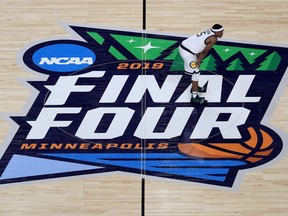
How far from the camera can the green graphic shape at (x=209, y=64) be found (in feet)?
33.8

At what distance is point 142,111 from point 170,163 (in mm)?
898

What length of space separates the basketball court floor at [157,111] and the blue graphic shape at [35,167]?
0.06ft

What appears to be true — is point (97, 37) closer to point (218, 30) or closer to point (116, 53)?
point (116, 53)

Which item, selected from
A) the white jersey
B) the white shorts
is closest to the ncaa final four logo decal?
the white shorts

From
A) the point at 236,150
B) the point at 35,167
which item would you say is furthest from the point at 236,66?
the point at 35,167

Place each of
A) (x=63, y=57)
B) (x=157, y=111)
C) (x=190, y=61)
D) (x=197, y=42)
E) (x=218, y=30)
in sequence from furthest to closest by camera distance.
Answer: (x=63, y=57)
(x=157, y=111)
(x=190, y=61)
(x=197, y=42)
(x=218, y=30)

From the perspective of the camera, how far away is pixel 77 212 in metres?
9.13

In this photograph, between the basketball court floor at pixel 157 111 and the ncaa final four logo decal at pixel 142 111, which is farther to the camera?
the ncaa final four logo decal at pixel 142 111

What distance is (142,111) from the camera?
994cm

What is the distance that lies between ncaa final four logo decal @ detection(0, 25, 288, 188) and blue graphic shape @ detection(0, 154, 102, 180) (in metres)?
0.01

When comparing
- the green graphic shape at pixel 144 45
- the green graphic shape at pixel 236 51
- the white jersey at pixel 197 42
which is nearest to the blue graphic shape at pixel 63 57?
the green graphic shape at pixel 144 45

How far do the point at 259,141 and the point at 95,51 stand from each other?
8.97ft

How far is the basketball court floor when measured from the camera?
9234 mm

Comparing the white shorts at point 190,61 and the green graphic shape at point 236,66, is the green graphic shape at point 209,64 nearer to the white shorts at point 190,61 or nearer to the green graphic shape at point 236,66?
the green graphic shape at point 236,66
